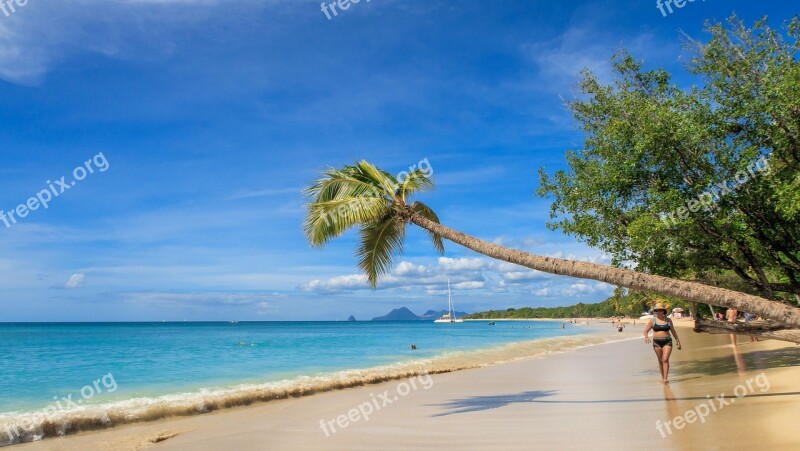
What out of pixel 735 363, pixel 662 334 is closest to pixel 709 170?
pixel 662 334

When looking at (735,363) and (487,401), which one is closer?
(487,401)

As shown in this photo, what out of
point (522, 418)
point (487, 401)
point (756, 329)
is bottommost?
point (487, 401)

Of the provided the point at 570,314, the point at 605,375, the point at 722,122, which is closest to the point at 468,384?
the point at 605,375

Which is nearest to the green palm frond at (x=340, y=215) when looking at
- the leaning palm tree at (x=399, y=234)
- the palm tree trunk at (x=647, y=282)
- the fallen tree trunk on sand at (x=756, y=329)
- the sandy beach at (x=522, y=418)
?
the leaning palm tree at (x=399, y=234)

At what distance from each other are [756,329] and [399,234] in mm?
6555

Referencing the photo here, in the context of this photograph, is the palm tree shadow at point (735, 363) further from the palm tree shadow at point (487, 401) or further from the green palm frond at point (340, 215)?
the green palm frond at point (340, 215)

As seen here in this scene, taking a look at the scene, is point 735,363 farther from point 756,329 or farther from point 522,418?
point 522,418

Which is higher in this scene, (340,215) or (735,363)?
(340,215)

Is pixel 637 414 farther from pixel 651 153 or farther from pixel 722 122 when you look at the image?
pixel 722 122

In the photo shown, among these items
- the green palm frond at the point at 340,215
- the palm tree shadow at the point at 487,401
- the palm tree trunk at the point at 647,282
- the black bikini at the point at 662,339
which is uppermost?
the green palm frond at the point at 340,215

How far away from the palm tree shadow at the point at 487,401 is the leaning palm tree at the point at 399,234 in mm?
3106

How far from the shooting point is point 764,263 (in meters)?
11.6

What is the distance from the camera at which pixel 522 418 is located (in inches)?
334

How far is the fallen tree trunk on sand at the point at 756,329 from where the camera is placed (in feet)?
25.4
